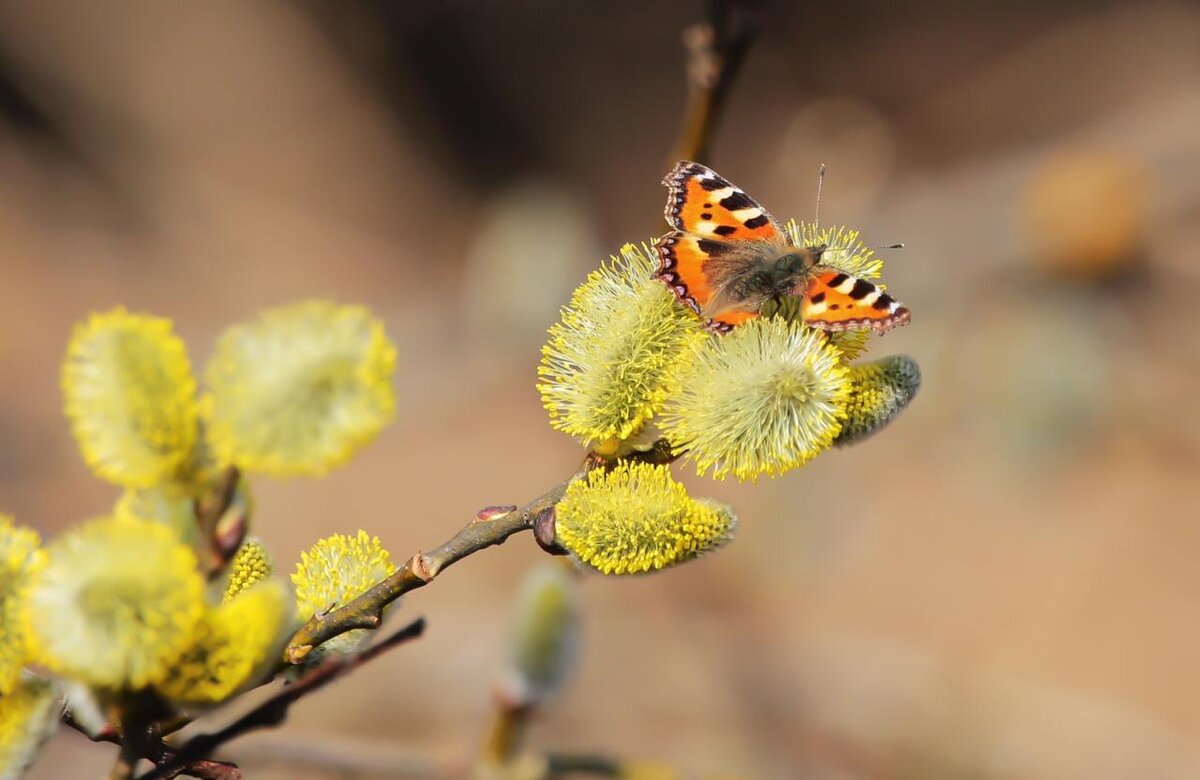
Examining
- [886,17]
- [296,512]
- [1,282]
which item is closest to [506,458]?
[296,512]

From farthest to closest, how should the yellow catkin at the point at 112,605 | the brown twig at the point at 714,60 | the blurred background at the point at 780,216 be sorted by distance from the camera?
1. the blurred background at the point at 780,216
2. the brown twig at the point at 714,60
3. the yellow catkin at the point at 112,605

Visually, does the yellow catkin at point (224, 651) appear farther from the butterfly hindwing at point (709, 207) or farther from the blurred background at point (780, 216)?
the blurred background at point (780, 216)

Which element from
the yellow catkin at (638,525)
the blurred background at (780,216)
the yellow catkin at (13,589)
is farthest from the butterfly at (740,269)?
the blurred background at (780,216)

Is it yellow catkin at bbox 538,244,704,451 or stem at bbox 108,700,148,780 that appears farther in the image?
yellow catkin at bbox 538,244,704,451

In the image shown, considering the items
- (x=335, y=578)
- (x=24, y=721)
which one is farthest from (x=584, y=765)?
(x=24, y=721)

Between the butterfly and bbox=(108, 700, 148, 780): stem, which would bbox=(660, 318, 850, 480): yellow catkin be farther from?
bbox=(108, 700, 148, 780): stem

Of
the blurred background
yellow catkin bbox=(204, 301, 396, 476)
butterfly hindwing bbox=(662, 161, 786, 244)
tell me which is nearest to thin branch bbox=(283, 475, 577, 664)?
yellow catkin bbox=(204, 301, 396, 476)
